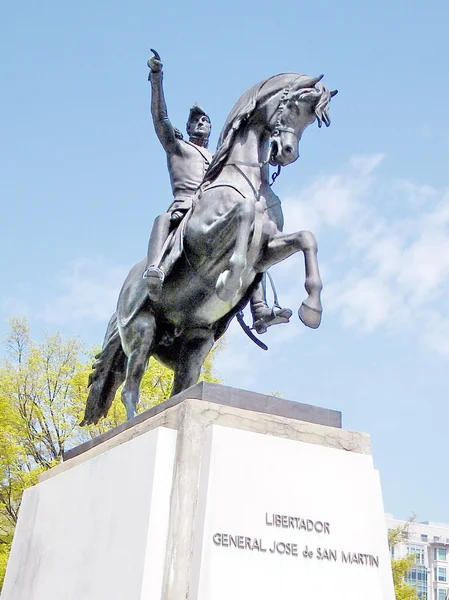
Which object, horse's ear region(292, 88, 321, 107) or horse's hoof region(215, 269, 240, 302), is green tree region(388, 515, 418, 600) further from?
horse's ear region(292, 88, 321, 107)

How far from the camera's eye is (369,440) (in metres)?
4.64

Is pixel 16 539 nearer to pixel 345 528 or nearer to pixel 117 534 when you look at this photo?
pixel 117 534

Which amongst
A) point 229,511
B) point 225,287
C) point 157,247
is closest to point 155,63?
point 157,247

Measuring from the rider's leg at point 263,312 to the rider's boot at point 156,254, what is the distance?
0.72 m

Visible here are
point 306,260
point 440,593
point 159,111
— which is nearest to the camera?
point 306,260

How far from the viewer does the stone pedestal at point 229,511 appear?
3785mm

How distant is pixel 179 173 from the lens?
6395 mm

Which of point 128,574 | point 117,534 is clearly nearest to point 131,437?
point 117,534

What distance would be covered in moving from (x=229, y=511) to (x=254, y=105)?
3065mm

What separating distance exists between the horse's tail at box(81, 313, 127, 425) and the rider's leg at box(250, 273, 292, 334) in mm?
1309

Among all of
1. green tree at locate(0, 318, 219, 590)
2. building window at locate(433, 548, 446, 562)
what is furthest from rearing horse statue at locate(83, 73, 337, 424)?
building window at locate(433, 548, 446, 562)

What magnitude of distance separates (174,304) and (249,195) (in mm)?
997

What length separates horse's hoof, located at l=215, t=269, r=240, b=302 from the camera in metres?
4.93

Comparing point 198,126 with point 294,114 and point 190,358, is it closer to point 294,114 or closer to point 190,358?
point 294,114
